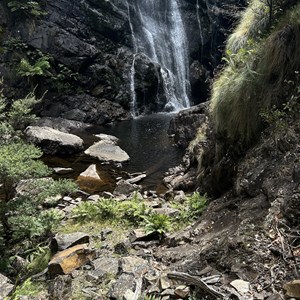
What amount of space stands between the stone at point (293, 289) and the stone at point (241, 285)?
0.38 meters

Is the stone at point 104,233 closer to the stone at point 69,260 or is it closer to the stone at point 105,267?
the stone at point 69,260

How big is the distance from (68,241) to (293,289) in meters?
4.28

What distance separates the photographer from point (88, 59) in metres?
23.7

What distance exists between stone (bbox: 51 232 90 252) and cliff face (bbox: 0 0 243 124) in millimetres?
15803

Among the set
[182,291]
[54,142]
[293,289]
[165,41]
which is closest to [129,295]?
[182,291]

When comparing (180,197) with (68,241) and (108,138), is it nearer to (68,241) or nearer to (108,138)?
(68,241)

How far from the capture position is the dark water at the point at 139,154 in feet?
38.0

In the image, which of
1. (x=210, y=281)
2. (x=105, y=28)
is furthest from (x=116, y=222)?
(x=105, y=28)

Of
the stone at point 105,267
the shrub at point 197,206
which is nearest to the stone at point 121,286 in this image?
the stone at point 105,267

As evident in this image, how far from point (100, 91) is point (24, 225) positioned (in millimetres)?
18570

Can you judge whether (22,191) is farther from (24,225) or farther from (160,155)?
(160,155)

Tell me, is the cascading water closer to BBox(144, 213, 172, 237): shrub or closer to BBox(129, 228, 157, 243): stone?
BBox(144, 213, 172, 237): shrub

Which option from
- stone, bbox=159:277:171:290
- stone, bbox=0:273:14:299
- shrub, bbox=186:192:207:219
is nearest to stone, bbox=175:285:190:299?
stone, bbox=159:277:171:290

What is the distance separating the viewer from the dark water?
11.6 metres
